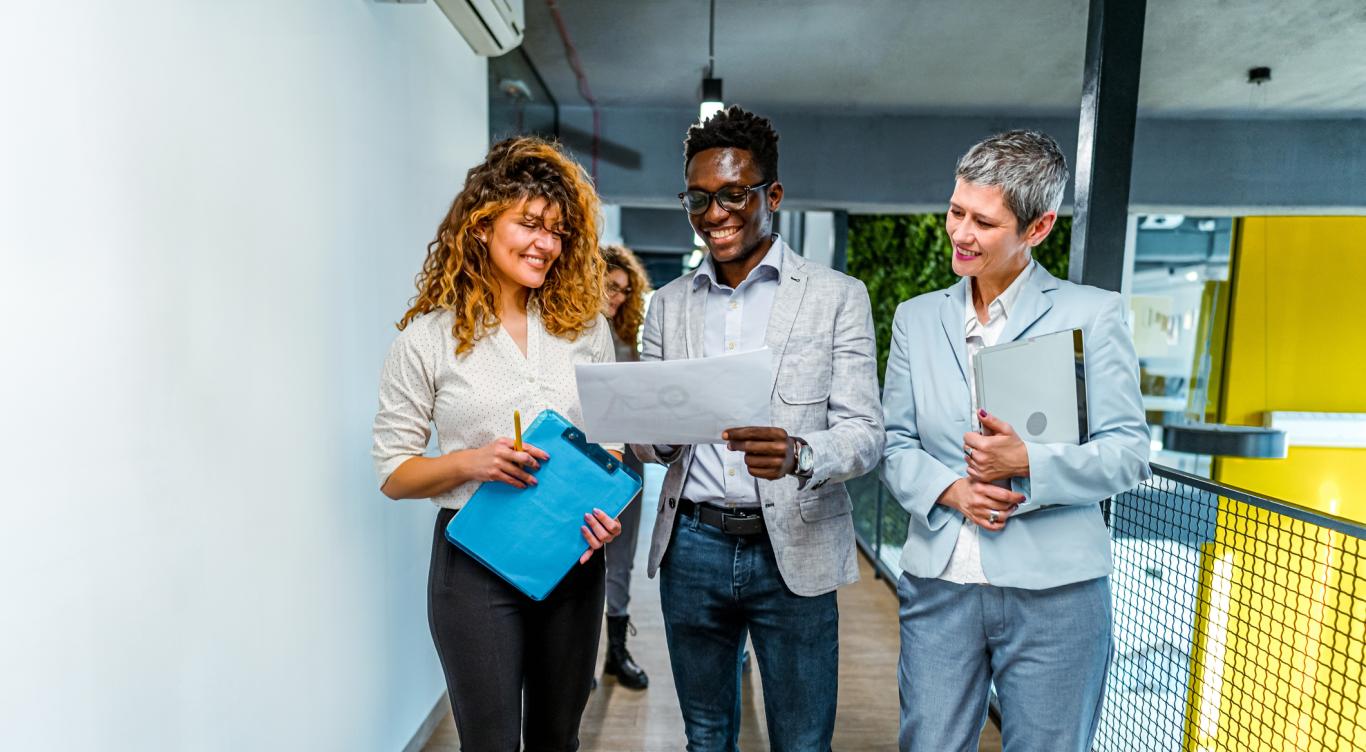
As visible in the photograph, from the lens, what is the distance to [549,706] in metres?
1.55

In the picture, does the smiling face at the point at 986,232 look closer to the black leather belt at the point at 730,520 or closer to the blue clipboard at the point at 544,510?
the black leather belt at the point at 730,520

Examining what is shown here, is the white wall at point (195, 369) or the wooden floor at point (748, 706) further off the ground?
the white wall at point (195, 369)

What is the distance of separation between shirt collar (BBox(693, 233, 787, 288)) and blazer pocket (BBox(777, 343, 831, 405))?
16 centimetres

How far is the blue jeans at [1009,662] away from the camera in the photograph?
134 cm

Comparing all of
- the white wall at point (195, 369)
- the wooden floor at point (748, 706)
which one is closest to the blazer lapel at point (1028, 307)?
the white wall at point (195, 369)

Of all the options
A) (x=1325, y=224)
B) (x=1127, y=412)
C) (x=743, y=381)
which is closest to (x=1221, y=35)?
(x=1325, y=224)

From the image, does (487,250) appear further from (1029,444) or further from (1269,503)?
(1269,503)

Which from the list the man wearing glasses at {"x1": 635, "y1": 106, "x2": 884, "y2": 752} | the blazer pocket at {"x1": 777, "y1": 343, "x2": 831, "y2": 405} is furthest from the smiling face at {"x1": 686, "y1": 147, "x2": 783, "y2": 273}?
the blazer pocket at {"x1": 777, "y1": 343, "x2": 831, "y2": 405}

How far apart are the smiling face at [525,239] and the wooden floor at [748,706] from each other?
1.81 m

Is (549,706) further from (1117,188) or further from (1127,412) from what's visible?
(1117,188)

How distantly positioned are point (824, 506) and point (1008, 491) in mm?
333

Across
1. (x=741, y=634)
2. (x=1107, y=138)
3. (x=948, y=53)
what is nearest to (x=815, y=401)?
(x=741, y=634)

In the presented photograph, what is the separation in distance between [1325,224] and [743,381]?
438 centimetres

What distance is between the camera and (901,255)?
22.4ft
